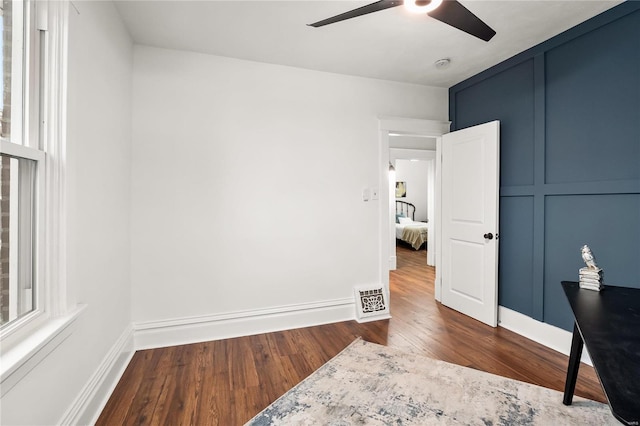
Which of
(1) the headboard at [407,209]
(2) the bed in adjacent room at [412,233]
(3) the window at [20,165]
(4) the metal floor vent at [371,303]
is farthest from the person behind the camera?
(1) the headboard at [407,209]

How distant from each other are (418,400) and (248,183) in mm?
2119

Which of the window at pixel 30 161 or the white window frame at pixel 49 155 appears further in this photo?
the white window frame at pixel 49 155

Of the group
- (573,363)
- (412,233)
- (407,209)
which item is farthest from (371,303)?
(407,209)

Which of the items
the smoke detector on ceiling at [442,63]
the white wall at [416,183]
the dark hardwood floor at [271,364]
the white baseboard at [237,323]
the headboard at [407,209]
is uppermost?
the smoke detector on ceiling at [442,63]

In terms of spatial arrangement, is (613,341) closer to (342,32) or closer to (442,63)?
(342,32)

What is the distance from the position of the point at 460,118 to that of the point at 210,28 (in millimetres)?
2709

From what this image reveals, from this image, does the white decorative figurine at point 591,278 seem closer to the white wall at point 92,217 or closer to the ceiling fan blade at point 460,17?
the ceiling fan blade at point 460,17

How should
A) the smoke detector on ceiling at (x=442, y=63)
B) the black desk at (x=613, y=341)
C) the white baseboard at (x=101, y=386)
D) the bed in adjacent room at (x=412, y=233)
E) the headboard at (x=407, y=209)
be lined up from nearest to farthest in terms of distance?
the black desk at (x=613, y=341) < the white baseboard at (x=101, y=386) < the smoke detector on ceiling at (x=442, y=63) < the bed in adjacent room at (x=412, y=233) < the headboard at (x=407, y=209)

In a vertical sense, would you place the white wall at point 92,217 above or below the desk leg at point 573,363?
above

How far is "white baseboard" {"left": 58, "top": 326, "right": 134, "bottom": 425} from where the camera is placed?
A: 1473mm

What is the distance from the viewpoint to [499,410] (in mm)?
1722

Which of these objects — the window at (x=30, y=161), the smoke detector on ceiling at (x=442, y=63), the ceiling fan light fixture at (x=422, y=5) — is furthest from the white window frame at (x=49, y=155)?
the smoke detector on ceiling at (x=442, y=63)

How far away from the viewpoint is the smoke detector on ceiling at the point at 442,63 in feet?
9.25

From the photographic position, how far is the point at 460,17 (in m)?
1.62
